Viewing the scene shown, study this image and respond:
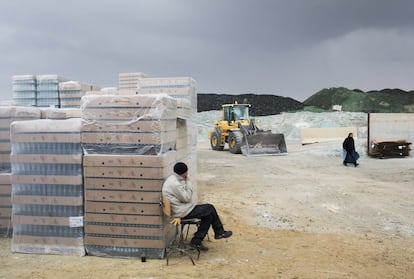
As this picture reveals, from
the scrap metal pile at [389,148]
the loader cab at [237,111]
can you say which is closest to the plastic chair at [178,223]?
the scrap metal pile at [389,148]

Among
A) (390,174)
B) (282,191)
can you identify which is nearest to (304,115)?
(390,174)

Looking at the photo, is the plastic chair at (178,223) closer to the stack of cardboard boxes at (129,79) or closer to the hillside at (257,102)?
the stack of cardboard boxes at (129,79)

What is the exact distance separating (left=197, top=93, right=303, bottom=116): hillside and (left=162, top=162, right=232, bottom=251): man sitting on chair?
137 ft

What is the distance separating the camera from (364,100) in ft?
163

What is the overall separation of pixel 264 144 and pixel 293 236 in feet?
42.6

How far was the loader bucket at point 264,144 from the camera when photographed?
64.1 feet

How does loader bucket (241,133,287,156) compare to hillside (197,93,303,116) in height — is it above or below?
below

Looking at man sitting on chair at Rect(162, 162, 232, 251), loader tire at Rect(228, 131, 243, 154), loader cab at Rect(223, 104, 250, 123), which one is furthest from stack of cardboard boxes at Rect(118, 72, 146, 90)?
man sitting on chair at Rect(162, 162, 232, 251)

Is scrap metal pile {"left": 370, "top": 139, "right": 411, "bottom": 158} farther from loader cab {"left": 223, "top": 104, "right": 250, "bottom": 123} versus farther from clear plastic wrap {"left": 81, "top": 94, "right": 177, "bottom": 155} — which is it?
clear plastic wrap {"left": 81, "top": 94, "right": 177, "bottom": 155}

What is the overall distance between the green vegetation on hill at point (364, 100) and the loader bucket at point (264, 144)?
3101cm

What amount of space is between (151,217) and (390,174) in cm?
1083

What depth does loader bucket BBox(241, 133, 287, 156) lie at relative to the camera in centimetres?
1953

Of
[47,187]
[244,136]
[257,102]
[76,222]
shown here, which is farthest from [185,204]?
[257,102]

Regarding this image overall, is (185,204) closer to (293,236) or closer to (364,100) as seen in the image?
(293,236)
